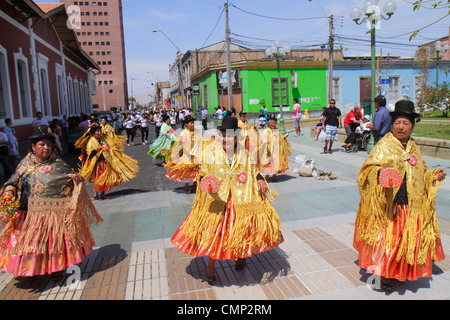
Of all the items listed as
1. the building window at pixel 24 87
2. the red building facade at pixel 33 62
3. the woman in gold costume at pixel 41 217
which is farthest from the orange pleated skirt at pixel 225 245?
the building window at pixel 24 87

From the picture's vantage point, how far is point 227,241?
358cm

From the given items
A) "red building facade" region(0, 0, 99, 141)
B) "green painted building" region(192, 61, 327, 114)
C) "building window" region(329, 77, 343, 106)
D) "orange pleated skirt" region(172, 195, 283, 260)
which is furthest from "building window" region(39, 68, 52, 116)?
"building window" region(329, 77, 343, 106)

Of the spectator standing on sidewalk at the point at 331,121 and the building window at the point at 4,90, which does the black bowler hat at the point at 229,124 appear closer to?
the spectator standing on sidewalk at the point at 331,121

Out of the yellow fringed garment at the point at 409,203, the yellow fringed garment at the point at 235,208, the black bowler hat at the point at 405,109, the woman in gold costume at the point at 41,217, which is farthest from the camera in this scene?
the woman in gold costume at the point at 41,217

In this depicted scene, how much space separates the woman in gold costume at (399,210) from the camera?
3.32 meters

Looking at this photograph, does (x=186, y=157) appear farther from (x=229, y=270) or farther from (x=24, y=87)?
(x=24, y=87)

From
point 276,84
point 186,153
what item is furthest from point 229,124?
point 276,84

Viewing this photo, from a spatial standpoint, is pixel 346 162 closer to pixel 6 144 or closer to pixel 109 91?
pixel 6 144

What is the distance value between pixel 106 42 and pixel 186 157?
89.1 m

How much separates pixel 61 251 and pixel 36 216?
1.50 feet

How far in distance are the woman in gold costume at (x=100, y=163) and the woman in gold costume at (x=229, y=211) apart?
4.21 meters

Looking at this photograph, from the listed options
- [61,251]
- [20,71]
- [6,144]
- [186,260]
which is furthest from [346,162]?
[20,71]

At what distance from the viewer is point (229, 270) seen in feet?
13.5

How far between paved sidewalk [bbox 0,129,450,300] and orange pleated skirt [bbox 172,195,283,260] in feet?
1.35
